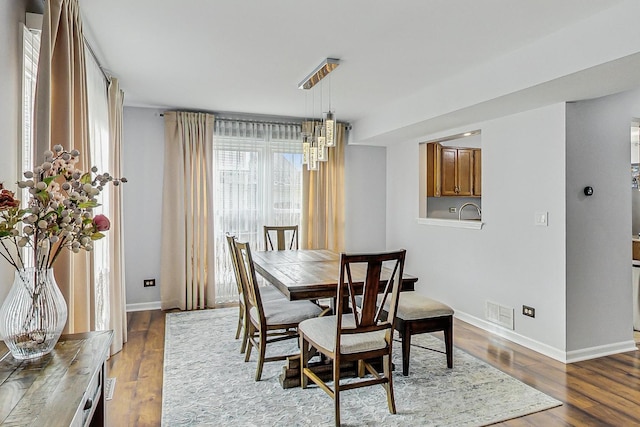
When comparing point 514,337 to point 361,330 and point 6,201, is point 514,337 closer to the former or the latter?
point 361,330

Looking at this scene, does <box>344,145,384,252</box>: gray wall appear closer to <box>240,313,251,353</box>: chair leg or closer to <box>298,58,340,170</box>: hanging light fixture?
<box>298,58,340,170</box>: hanging light fixture

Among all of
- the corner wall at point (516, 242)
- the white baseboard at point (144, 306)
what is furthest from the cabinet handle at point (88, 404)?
the white baseboard at point (144, 306)

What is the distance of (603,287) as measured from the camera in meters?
3.54

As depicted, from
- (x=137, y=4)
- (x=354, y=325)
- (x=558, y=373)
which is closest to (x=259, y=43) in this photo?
(x=137, y=4)

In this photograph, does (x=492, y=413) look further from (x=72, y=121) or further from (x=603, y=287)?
(x=72, y=121)

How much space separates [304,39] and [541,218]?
2529 mm

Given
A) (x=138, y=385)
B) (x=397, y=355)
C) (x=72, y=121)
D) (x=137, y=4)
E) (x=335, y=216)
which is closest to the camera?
(x=72, y=121)

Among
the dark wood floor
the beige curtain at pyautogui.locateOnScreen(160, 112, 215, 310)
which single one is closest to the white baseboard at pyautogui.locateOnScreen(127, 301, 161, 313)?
the beige curtain at pyautogui.locateOnScreen(160, 112, 215, 310)

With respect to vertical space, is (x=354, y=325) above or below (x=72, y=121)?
below

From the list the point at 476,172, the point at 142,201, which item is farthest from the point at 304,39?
the point at 476,172

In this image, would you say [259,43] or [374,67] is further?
[374,67]

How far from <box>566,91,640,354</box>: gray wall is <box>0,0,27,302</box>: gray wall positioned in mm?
3741

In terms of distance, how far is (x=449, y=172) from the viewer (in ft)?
17.6

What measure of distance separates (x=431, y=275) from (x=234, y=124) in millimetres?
3184
